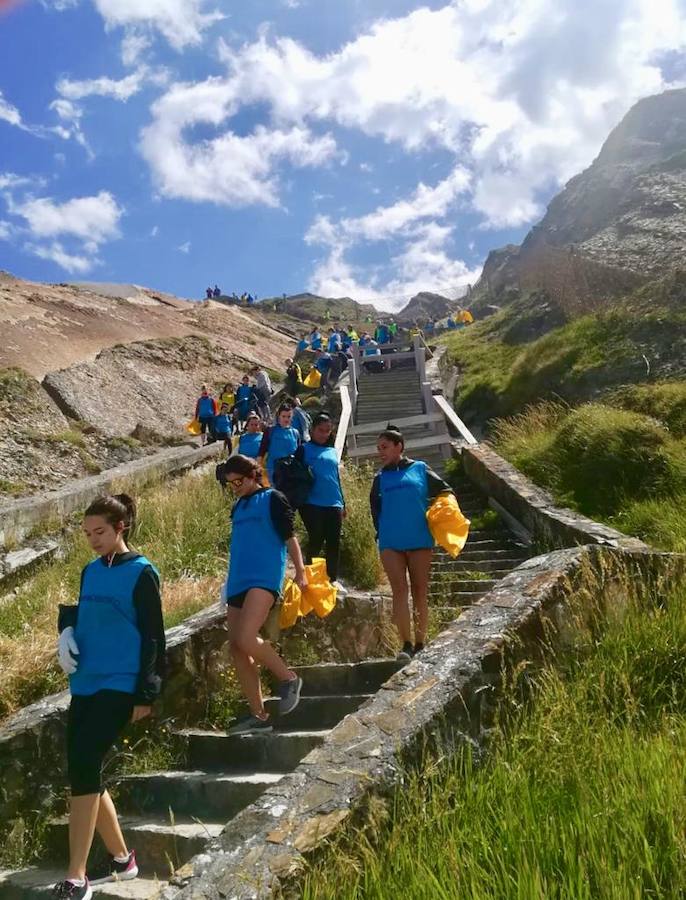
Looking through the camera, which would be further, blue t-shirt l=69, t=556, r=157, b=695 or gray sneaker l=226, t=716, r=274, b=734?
gray sneaker l=226, t=716, r=274, b=734

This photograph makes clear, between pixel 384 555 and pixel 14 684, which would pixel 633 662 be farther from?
pixel 14 684

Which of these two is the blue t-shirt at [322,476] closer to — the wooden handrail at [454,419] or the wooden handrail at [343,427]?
the wooden handrail at [343,427]

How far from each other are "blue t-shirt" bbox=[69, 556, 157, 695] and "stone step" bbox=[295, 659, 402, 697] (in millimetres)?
2193

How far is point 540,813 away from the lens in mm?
2320

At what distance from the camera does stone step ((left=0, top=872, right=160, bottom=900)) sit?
310 centimetres

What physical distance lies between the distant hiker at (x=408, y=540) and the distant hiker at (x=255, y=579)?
1.06 meters

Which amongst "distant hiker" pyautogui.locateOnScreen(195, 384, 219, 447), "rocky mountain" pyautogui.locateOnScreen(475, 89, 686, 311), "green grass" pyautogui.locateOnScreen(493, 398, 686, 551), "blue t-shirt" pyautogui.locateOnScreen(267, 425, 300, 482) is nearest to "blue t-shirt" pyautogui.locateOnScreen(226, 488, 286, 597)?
"green grass" pyautogui.locateOnScreen(493, 398, 686, 551)

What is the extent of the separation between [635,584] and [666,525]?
8.99ft

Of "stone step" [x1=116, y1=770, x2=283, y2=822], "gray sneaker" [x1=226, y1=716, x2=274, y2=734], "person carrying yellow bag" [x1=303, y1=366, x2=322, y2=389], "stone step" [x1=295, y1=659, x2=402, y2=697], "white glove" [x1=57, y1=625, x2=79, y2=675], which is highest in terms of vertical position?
"person carrying yellow bag" [x1=303, y1=366, x2=322, y2=389]

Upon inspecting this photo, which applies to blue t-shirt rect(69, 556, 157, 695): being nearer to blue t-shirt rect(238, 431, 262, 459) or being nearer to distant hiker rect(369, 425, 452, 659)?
distant hiker rect(369, 425, 452, 659)

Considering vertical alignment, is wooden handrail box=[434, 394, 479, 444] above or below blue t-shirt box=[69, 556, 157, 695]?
above

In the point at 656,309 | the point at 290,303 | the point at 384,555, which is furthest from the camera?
the point at 290,303

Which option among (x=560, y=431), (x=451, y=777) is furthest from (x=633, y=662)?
(x=560, y=431)

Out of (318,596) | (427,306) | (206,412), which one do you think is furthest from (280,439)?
(427,306)
